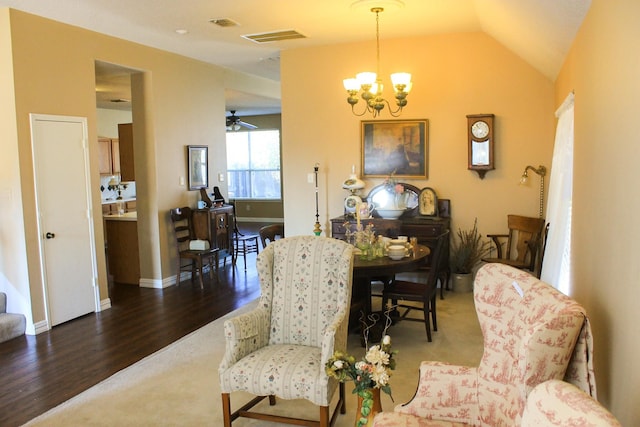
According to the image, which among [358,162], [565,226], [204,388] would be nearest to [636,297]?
[565,226]

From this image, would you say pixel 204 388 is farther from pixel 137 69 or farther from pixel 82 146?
pixel 137 69

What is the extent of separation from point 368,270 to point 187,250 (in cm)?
336

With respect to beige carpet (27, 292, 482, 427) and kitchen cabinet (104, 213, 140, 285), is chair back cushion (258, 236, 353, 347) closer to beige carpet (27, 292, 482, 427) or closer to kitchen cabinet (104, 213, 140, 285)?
beige carpet (27, 292, 482, 427)

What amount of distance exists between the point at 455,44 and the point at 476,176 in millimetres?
1474

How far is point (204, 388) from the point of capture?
3434 millimetres

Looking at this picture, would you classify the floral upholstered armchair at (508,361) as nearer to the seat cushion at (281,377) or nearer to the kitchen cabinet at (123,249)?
the seat cushion at (281,377)

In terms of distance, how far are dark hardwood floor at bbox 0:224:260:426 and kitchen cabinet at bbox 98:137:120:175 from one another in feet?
12.7

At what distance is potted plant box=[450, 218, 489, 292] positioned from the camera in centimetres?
568

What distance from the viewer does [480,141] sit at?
5.54 metres

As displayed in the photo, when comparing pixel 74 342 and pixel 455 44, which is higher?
pixel 455 44

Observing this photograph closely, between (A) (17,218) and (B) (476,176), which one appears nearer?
(A) (17,218)

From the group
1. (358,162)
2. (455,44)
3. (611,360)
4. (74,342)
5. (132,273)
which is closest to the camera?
(611,360)

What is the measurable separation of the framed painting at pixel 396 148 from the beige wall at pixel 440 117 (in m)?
0.09

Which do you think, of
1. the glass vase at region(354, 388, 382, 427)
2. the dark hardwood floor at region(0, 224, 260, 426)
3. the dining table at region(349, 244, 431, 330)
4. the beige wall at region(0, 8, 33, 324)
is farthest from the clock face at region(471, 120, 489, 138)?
the beige wall at region(0, 8, 33, 324)
